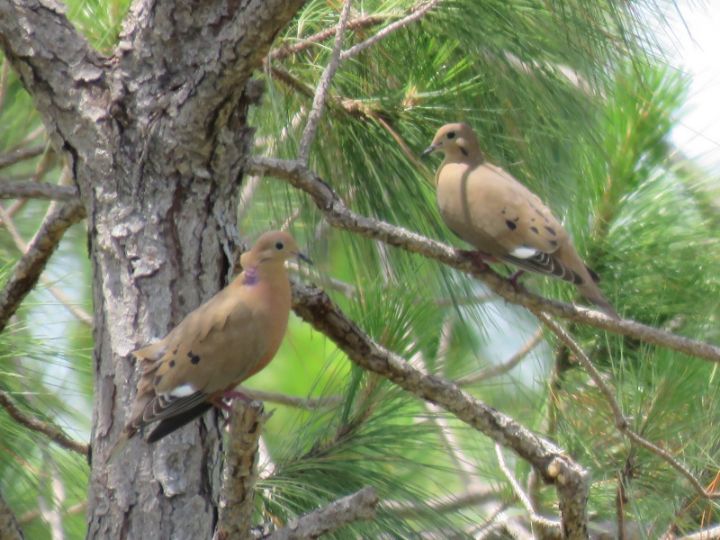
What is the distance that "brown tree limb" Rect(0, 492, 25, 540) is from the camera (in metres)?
1.77

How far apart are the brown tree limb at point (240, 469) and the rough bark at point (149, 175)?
297 mm

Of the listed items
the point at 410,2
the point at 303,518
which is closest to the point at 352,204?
the point at 410,2

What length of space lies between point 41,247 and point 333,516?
0.81m

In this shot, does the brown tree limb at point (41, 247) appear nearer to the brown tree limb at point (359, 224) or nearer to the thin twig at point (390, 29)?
the brown tree limb at point (359, 224)

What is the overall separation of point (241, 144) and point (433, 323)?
61 cm

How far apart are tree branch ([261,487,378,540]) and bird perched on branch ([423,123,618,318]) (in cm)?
95

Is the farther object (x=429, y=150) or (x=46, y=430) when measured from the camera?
(x=429, y=150)

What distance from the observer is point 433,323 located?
7.62 ft

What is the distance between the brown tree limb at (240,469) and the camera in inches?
53.4

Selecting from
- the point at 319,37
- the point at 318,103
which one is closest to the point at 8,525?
the point at 318,103

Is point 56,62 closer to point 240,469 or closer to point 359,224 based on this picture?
point 359,224

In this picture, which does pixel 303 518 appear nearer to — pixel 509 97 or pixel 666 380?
pixel 666 380

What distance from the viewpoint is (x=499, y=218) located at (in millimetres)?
2426

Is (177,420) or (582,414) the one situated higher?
(177,420)
